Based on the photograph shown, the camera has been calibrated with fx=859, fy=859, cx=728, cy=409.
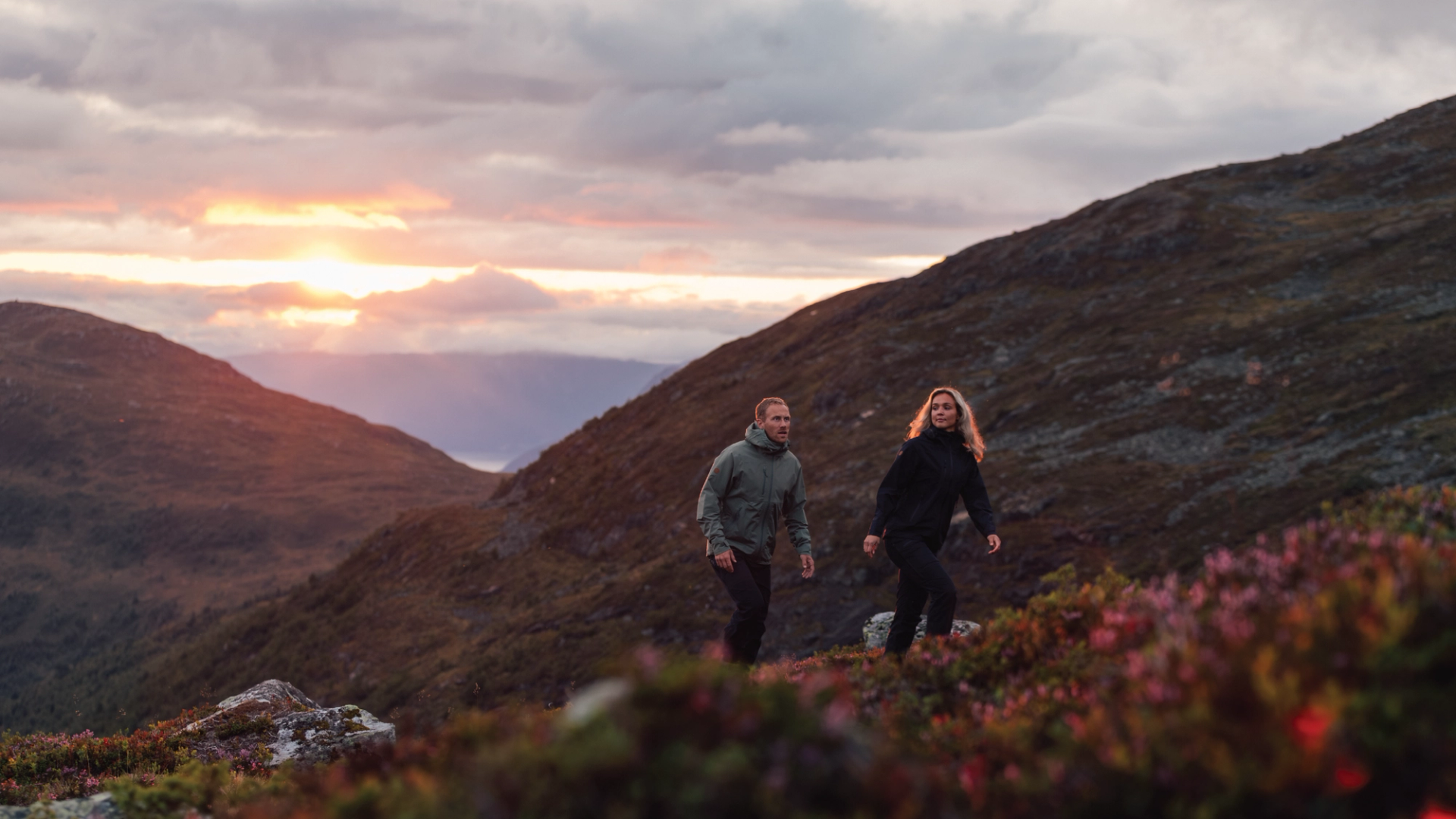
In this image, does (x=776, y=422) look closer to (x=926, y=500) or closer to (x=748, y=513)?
(x=748, y=513)

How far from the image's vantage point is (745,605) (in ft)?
35.6

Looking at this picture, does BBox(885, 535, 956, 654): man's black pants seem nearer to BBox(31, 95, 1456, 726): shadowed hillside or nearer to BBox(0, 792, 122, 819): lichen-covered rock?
BBox(0, 792, 122, 819): lichen-covered rock

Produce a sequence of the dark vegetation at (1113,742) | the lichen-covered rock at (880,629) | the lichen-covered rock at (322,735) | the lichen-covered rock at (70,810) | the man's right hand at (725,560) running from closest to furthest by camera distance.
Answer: the dark vegetation at (1113,742), the lichen-covered rock at (70,810), the lichen-covered rock at (322,735), the man's right hand at (725,560), the lichen-covered rock at (880,629)

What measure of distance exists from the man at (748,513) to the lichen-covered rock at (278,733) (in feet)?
16.2

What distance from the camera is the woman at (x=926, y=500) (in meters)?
10.9

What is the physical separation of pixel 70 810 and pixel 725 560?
265 inches

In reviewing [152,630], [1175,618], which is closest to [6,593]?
[152,630]

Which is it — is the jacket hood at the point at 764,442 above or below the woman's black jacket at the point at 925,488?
above

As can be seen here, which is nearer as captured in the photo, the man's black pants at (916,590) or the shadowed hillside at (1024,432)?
the man's black pants at (916,590)

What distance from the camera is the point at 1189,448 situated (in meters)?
35.9

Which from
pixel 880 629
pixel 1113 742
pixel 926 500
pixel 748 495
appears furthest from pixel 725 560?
pixel 880 629

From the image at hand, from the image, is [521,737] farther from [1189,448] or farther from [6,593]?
[6,593]

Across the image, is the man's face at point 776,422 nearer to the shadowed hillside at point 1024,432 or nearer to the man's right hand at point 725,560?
the man's right hand at point 725,560

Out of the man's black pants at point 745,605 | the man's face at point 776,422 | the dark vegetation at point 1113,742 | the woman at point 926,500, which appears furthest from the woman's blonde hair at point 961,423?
the dark vegetation at point 1113,742
